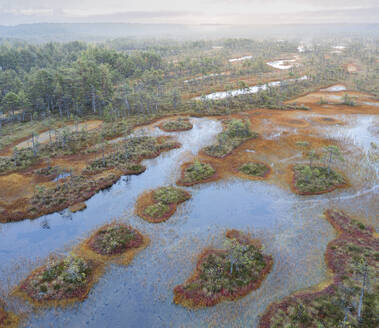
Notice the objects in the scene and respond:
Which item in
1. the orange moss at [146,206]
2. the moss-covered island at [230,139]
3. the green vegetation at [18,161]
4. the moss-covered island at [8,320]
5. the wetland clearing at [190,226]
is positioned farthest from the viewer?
the moss-covered island at [230,139]

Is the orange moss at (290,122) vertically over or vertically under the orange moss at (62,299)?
over

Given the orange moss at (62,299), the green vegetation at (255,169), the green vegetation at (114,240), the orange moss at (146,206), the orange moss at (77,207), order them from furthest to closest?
the green vegetation at (255,169)
the orange moss at (77,207)
the orange moss at (146,206)
the green vegetation at (114,240)
the orange moss at (62,299)

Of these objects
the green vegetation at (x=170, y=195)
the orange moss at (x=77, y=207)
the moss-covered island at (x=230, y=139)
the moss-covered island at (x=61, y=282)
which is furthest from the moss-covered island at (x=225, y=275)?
the moss-covered island at (x=230, y=139)

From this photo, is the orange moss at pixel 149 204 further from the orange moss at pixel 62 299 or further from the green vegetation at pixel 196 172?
the orange moss at pixel 62 299

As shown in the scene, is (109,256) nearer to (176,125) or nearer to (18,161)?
(18,161)

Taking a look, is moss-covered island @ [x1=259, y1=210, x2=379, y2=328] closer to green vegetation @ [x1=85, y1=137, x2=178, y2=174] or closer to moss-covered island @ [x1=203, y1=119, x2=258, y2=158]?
moss-covered island @ [x1=203, y1=119, x2=258, y2=158]

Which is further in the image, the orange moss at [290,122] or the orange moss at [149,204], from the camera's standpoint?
the orange moss at [290,122]

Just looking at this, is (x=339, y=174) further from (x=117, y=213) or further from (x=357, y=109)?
(x=357, y=109)
